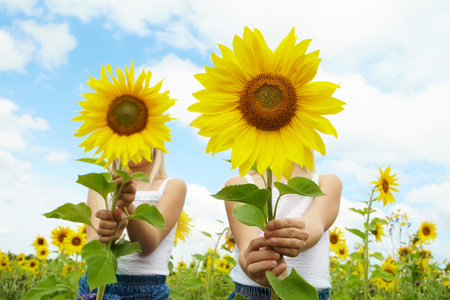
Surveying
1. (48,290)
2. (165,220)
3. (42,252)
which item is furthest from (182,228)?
(42,252)

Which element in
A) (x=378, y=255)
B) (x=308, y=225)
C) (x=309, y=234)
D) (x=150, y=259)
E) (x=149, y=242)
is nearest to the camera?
(x=309, y=234)

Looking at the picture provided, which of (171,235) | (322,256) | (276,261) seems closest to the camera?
(276,261)

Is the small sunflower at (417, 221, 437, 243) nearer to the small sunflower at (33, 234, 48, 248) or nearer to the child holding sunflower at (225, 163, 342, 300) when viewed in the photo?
the child holding sunflower at (225, 163, 342, 300)

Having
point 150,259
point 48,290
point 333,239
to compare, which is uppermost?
point 333,239

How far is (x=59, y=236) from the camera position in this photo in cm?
525

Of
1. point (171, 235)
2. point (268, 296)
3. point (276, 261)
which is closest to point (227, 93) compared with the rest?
point (276, 261)

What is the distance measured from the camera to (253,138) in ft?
4.17

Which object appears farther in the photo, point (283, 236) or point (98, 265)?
point (98, 265)

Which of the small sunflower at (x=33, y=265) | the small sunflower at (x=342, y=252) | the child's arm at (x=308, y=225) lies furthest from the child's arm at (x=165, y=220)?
the small sunflower at (x=33, y=265)

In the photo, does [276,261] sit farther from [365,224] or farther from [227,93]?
[365,224]

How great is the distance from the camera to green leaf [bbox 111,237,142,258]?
1.84m

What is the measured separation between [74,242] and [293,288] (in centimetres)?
438

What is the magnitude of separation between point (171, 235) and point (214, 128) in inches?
78.1

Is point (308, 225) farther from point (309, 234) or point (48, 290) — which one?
point (48, 290)
